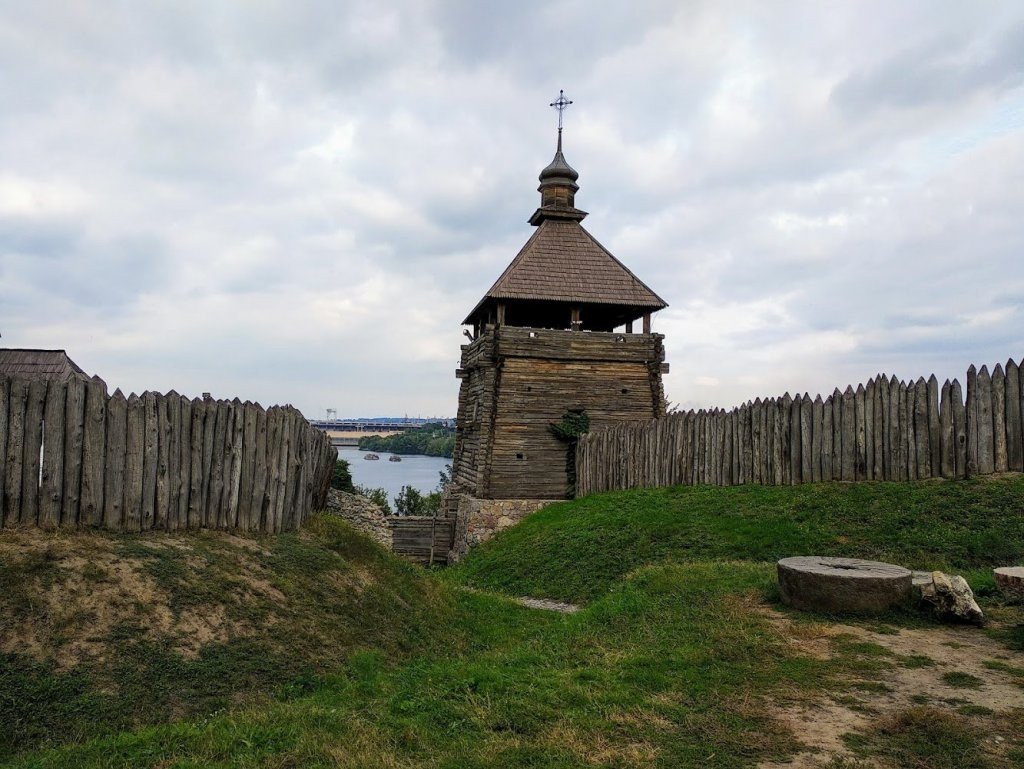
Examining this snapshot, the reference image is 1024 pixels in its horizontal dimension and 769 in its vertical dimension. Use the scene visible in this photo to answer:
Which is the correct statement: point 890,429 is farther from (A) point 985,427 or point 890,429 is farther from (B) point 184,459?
(B) point 184,459

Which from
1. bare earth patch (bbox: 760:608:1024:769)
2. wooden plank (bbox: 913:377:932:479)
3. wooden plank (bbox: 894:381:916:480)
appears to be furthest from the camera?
wooden plank (bbox: 894:381:916:480)

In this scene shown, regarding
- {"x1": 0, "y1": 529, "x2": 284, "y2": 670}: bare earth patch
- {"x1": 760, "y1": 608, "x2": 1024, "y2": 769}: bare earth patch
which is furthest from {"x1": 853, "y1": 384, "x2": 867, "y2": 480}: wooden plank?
{"x1": 0, "y1": 529, "x2": 284, "y2": 670}: bare earth patch

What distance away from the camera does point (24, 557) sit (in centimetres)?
649

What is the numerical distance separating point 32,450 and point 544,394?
16.8 meters

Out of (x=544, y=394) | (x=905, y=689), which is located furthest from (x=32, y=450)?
(x=544, y=394)

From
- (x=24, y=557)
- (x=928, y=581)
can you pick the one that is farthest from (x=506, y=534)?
(x=24, y=557)

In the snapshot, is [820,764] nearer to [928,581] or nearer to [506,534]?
[928,581]

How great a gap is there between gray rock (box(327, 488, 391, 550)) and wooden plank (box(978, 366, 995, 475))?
1472 cm

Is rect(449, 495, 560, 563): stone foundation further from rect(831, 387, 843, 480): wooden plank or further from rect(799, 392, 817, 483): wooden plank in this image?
rect(831, 387, 843, 480): wooden plank

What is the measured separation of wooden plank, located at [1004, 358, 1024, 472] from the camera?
11625 millimetres

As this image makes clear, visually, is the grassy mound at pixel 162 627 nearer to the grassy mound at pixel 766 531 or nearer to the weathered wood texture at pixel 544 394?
the grassy mound at pixel 766 531

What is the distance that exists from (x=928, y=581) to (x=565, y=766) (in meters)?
5.45

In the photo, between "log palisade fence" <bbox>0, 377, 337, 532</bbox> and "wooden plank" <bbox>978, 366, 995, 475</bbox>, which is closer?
"log palisade fence" <bbox>0, 377, 337, 532</bbox>

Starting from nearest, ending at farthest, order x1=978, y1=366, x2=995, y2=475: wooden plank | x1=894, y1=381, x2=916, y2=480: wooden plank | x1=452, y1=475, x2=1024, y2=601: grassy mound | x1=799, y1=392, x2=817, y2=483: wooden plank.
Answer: x1=452, y1=475, x2=1024, y2=601: grassy mound
x1=978, y1=366, x2=995, y2=475: wooden plank
x1=894, y1=381, x2=916, y2=480: wooden plank
x1=799, y1=392, x2=817, y2=483: wooden plank
